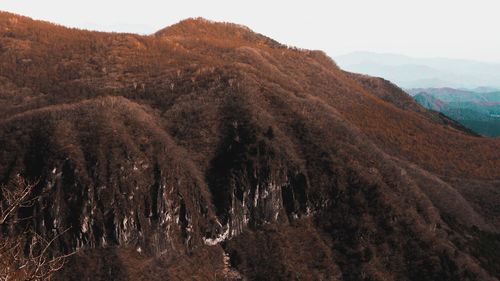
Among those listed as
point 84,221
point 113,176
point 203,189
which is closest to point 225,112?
point 203,189

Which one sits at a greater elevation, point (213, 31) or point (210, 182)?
point (213, 31)

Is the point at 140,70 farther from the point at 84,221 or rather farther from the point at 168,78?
the point at 84,221

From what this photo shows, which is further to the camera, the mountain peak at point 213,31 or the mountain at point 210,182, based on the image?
the mountain peak at point 213,31

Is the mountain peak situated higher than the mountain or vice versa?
the mountain peak

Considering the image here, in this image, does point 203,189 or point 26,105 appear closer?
point 203,189

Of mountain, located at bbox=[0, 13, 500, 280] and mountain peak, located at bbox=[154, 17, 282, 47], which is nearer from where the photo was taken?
mountain, located at bbox=[0, 13, 500, 280]

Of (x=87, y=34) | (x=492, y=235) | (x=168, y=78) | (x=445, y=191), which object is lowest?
(x=492, y=235)

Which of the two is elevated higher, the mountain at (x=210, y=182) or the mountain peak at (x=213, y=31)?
the mountain peak at (x=213, y=31)

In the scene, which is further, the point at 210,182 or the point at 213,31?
the point at 213,31
